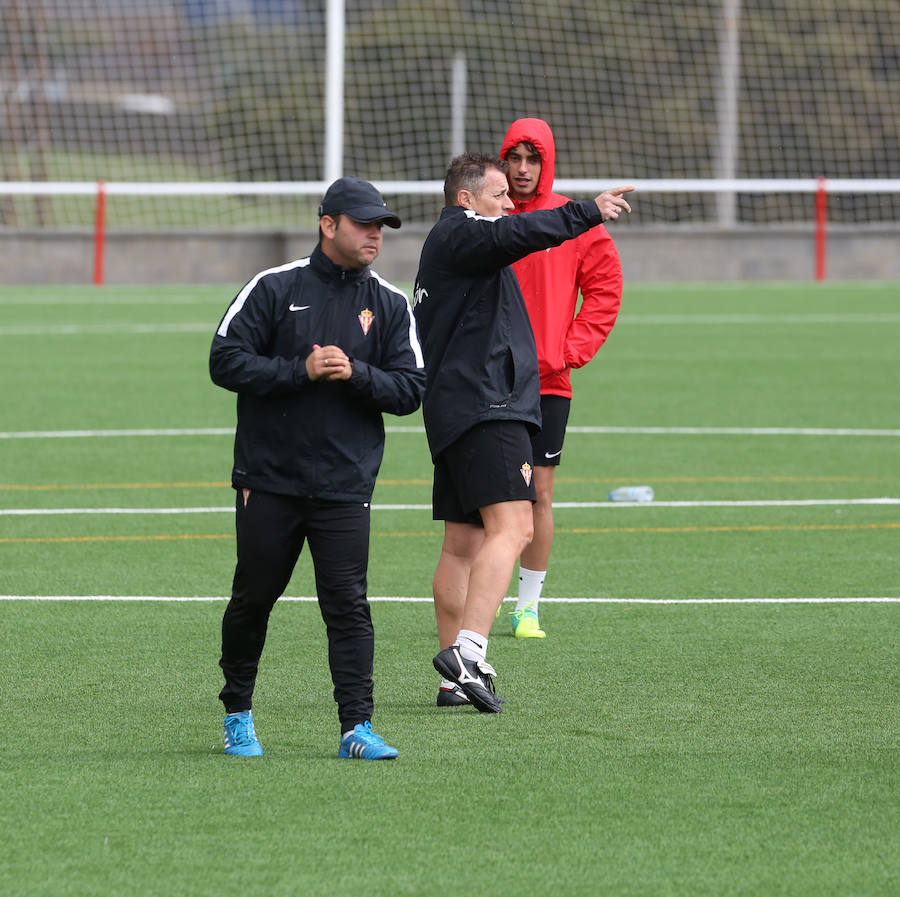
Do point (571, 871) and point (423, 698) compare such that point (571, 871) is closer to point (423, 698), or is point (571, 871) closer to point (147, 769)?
point (147, 769)

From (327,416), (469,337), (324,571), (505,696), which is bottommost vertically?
(505,696)

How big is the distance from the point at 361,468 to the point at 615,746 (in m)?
1.24

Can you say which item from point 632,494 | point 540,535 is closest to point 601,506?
point 632,494

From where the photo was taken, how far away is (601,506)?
449 inches

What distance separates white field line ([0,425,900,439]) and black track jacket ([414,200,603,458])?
7.92 m

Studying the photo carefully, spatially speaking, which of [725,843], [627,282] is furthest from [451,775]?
[627,282]

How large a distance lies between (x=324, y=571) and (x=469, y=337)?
4.27 feet

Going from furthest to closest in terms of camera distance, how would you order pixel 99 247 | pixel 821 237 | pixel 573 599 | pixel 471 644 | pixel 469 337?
pixel 821 237
pixel 99 247
pixel 573 599
pixel 469 337
pixel 471 644

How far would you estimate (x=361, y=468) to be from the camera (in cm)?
579

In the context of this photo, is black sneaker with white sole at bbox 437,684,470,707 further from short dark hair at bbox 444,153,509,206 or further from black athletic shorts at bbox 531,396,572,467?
short dark hair at bbox 444,153,509,206

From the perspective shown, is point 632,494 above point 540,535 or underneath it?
underneath

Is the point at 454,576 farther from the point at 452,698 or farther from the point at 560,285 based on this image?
the point at 560,285

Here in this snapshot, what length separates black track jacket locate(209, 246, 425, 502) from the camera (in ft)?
18.8

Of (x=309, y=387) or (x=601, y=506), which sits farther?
(x=601, y=506)
